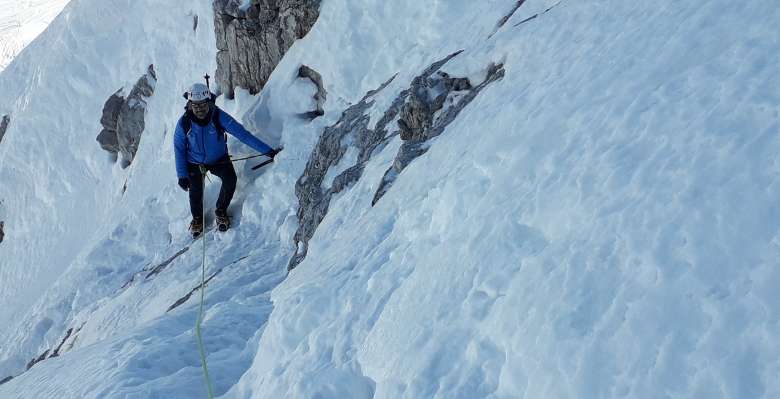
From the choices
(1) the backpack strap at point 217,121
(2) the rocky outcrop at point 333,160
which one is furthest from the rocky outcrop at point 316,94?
(1) the backpack strap at point 217,121

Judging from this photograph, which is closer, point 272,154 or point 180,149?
point 180,149

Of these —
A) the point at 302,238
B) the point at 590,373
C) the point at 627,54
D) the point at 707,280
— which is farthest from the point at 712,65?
the point at 302,238

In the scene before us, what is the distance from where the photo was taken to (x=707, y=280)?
9.95 ft

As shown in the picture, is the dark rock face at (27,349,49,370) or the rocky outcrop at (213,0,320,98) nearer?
the dark rock face at (27,349,49,370)

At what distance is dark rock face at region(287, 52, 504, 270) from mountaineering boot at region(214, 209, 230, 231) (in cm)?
137

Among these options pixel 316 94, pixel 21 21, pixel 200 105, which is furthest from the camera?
pixel 21 21

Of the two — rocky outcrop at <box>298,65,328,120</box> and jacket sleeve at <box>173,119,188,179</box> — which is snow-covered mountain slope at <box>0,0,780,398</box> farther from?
jacket sleeve at <box>173,119,188,179</box>

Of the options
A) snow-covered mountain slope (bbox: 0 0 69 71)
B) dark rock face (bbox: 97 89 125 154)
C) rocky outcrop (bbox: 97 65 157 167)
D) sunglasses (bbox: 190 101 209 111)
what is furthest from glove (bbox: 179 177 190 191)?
snow-covered mountain slope (bbox: 0 0 69 71)

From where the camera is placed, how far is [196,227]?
11.3 m

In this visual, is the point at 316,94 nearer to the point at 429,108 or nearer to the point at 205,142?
the point at 205,142

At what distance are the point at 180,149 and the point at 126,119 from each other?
355 inches

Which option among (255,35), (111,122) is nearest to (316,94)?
(255,35)

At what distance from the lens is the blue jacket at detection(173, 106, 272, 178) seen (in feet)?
33.8

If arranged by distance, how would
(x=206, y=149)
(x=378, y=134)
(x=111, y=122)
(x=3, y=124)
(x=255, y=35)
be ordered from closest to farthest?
(x=378, y=134) → (x=206, y=149) → (x=255, y=35) → (x=111, y=122) → (x=3, y=124)
